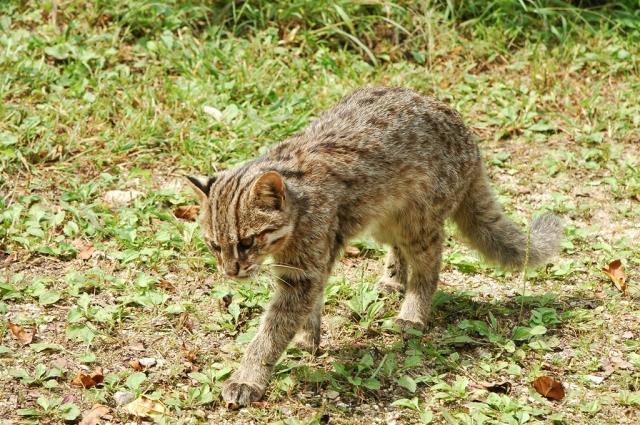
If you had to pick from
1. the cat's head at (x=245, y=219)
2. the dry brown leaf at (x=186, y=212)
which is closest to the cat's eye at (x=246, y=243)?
the cat's head at (x=245, y=219)

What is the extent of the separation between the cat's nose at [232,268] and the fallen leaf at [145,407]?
2.62 ft

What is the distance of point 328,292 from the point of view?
6922 millimetres

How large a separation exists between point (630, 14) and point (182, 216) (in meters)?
5.35

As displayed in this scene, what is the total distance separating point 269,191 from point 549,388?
193cm

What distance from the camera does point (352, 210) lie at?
6.25m

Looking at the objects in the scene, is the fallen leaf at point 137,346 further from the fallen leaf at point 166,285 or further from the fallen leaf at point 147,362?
the fallen leaf at point 166,285

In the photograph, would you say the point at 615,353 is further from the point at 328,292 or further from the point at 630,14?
the point at 630,14

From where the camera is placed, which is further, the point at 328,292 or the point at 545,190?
the point at 545,190

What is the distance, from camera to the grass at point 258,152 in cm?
593

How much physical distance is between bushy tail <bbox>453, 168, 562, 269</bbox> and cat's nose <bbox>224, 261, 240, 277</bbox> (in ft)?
6.09

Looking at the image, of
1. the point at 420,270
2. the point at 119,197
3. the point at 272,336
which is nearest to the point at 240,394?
the point at 272,336

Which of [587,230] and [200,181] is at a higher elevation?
[200,181]

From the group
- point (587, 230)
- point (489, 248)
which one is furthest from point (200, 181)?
point (587, 230)

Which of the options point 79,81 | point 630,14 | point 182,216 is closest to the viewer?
point 182,216
